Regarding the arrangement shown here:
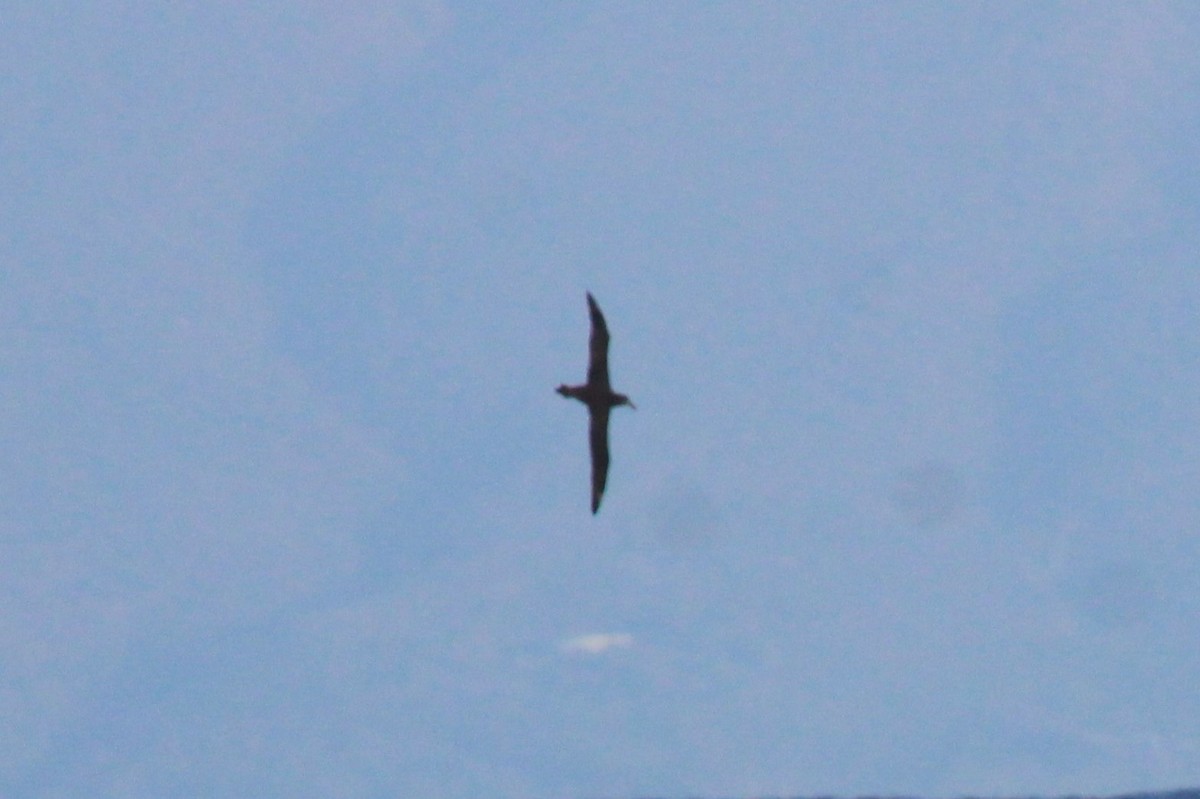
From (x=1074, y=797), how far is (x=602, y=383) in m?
19.1

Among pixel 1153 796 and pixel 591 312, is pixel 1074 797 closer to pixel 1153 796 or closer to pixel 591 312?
pixel 1153 796

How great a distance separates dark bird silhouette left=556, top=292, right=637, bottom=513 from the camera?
248 feet

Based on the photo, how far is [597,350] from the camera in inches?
2977

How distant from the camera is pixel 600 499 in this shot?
76.7 metres

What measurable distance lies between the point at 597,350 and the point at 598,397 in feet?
6.16

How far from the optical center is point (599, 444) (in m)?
77.6

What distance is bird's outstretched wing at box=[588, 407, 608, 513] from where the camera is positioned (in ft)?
253

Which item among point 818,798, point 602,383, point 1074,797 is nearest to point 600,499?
point 602,383

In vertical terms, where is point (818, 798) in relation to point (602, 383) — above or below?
below

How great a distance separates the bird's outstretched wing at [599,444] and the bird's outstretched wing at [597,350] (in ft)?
3.33

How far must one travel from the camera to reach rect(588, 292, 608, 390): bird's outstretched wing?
2958 inches

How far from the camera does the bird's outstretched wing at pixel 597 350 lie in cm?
7512

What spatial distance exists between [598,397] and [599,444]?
1426mm

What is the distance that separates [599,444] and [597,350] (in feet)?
10.6
